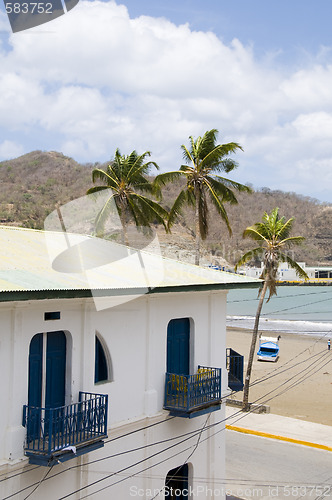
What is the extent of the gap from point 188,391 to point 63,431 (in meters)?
3.99

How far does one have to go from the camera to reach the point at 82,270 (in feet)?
40.6

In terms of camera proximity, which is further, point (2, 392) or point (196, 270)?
point (196, 270)

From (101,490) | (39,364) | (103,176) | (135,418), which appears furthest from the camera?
(103,176)

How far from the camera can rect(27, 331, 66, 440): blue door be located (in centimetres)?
1066

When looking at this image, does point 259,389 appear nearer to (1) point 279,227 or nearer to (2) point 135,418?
(1) point 279,227

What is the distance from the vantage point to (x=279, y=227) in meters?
29.6

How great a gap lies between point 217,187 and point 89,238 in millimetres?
12777

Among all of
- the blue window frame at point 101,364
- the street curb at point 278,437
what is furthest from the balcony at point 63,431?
the street curb at point 278,437

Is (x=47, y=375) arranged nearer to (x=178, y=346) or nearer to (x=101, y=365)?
(x=101, y=365)

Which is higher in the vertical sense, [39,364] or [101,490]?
[39,364]

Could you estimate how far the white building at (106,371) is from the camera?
1012cm

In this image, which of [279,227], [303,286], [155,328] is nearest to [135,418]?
[155,328]

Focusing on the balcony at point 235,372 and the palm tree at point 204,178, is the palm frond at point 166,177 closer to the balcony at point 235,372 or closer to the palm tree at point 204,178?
the palm tree at point 204,178

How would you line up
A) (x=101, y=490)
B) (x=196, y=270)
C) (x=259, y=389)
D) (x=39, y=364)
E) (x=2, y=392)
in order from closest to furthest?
1. (x=2, y=392)
2. (x=39, y=364)
3. (x=101, y=490)
4. (x=196, y=270)
5. (x=259, y=389)
